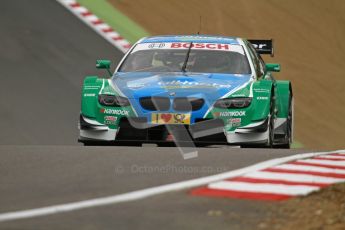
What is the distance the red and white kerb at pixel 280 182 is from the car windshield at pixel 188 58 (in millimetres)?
4090

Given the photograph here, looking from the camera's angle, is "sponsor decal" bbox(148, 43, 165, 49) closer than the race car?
No

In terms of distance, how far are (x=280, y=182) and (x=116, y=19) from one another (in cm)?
1669

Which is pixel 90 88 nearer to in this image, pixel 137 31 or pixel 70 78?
pixel 70 78

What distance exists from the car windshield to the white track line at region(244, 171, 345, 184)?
4.85 m

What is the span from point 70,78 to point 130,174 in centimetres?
1105

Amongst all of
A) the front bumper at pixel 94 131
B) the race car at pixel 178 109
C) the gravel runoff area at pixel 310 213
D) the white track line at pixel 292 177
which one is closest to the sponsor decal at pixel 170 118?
the race car at pixel 178 109

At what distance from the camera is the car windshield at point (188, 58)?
1212 centimetres

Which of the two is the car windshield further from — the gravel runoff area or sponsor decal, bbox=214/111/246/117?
the gravel runoff area

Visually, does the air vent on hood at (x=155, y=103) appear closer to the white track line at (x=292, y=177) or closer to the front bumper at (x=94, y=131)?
the front bumper at (x=94, y=131)

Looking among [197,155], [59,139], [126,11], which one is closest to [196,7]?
[126,11]

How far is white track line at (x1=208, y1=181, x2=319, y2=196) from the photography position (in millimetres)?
6457

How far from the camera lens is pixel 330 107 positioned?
20.4 m

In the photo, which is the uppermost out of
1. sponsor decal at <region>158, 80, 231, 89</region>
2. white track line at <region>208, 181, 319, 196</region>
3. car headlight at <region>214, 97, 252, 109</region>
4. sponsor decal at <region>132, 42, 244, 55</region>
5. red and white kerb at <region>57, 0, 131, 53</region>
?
red and white kerb at <region>57, 0, 131, 53</region>

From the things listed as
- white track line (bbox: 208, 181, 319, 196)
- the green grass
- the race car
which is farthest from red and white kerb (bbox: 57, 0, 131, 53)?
white track line (bbox: 208, 181, 319, 196)
